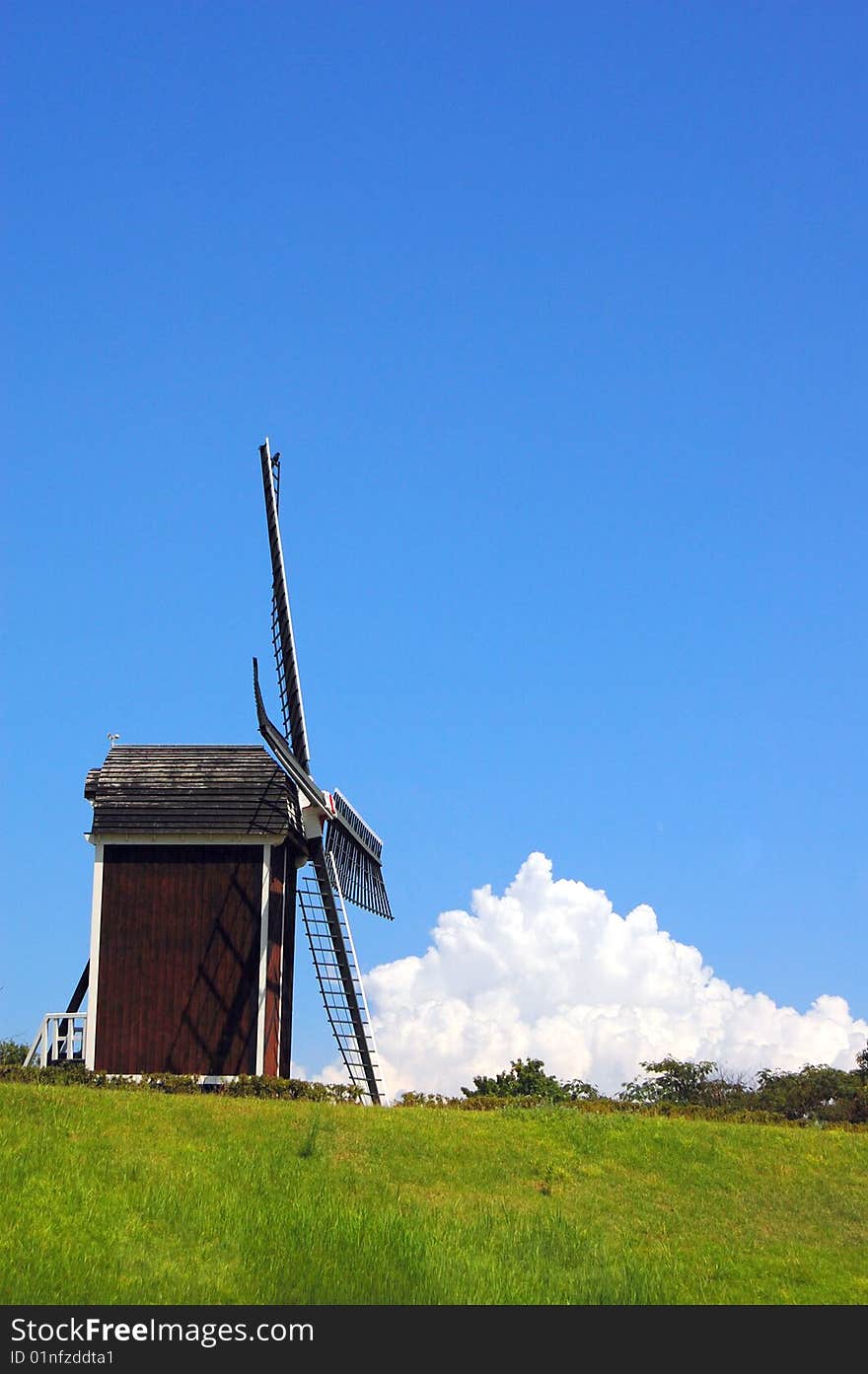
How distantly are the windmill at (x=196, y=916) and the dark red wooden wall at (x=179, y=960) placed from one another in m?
0.02

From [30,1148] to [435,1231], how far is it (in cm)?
631

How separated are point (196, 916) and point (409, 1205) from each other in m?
11.9

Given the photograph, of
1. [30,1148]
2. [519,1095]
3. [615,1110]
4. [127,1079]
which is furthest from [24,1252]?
[519,1095]

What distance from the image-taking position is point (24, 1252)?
17.3 m

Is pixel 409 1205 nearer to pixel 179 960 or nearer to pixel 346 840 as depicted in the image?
pixel 179 960

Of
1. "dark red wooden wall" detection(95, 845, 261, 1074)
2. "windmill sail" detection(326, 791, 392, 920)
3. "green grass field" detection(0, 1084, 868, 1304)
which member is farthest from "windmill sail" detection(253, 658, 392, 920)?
"green grass field" detection(0, 1084, 868, 1304)

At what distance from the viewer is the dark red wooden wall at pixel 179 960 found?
31.7m

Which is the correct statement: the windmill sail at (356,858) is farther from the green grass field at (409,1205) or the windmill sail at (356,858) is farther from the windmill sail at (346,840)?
the green grass field at (409,1205)

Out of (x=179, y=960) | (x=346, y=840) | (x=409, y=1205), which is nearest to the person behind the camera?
(x=409, y=1205)

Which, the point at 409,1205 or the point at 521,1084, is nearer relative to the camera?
the point at 409,1205

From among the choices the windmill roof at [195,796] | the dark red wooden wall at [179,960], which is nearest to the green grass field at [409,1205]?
the dark red wooden wall at [179,960]

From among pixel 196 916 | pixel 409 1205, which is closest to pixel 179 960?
pixel 196 916

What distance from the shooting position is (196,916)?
3216 centimetres
